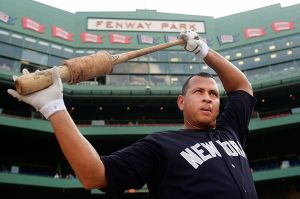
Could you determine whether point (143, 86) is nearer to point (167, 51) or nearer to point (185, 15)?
point (167, 51)

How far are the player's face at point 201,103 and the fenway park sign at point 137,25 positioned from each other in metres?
30.5

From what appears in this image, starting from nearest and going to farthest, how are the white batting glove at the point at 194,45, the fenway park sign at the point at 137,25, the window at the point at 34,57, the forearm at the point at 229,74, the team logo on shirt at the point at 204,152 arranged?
→ the team logo on shirt at the point at 204,152
the forearm at the point at 229,74
the white batting glove at the point at 194,45
the window at the point at 34,57
the fenway park sign at the point at 137,25

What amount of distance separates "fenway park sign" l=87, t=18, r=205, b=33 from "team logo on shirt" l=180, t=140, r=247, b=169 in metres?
30.9

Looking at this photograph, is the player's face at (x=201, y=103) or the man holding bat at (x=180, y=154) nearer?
the man holding bat at (x=180, y=154)

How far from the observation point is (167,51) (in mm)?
32625

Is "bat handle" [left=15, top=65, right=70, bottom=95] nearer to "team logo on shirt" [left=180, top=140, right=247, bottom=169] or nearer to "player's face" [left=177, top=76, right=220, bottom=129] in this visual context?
"team logo on shirt" [left=180, top=140, right=247, bottom=169]

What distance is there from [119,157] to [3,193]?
25.8 metres

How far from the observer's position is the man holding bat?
2.34 m

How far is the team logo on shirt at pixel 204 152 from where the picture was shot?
2797 mm

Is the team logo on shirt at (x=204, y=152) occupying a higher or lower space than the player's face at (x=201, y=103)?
lower

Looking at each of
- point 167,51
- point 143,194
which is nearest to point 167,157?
point 143,194

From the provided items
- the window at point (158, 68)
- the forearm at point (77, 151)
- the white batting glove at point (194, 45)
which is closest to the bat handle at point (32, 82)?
the forearm at point (77, 151)

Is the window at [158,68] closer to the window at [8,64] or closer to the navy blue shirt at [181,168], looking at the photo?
the window at [8,64]

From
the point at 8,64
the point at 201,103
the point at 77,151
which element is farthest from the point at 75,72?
the point at 8,64
